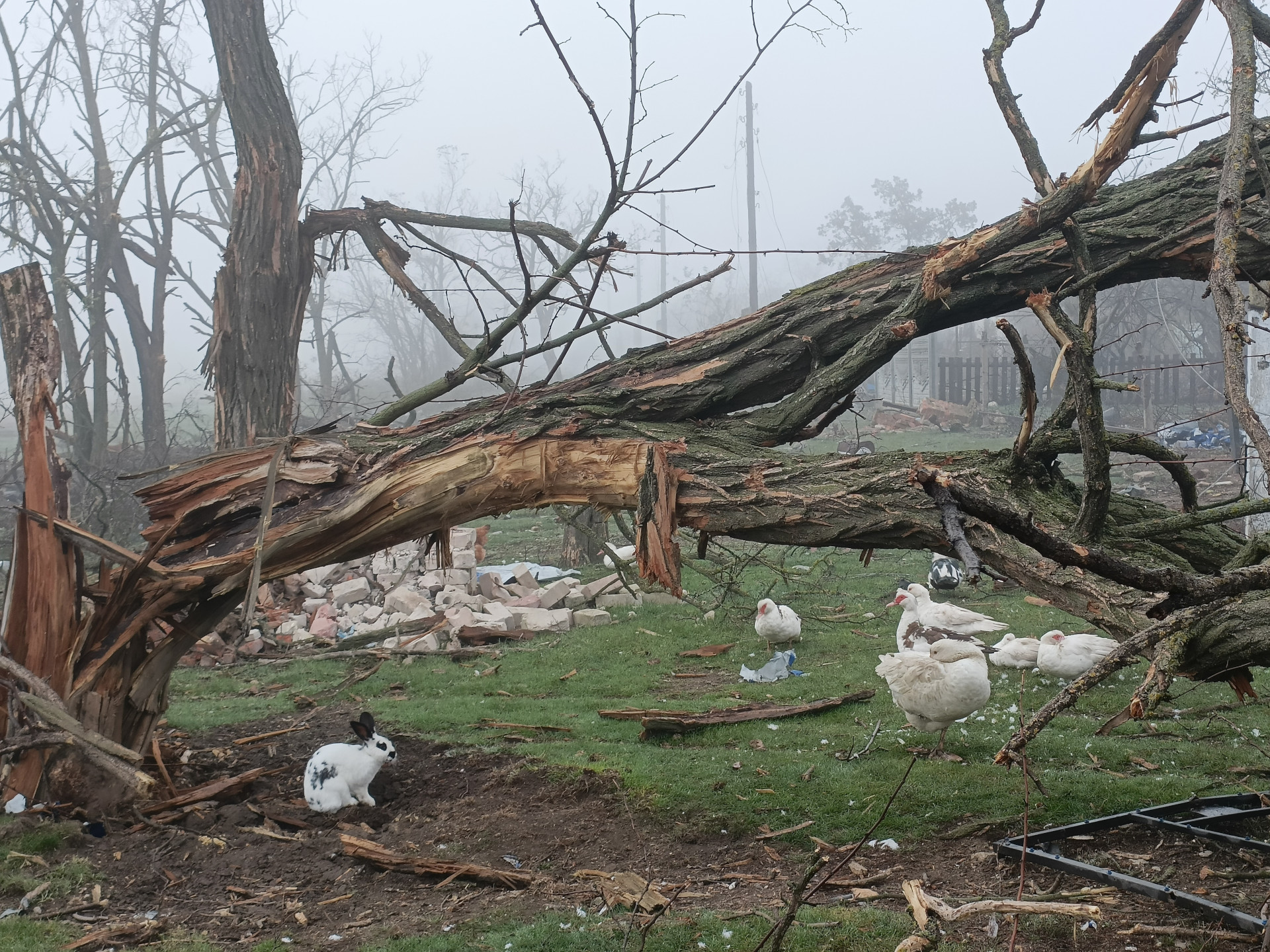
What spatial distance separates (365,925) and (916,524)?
2.97m

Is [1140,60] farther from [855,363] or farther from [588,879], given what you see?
[588,879]

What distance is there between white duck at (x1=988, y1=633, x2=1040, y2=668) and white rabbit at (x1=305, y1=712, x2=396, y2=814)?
5.25 m

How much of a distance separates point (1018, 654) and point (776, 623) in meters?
2.27

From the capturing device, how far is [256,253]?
27.8ft

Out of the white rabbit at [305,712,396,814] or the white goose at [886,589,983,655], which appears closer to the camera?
the white rabbit at [305,712,396,814]

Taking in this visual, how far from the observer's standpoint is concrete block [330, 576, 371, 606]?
39.1 ft

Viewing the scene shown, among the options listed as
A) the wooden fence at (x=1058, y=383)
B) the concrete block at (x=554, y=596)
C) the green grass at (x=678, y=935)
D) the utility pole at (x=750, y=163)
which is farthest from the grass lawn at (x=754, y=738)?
the utility pole at (x=750, y=163)

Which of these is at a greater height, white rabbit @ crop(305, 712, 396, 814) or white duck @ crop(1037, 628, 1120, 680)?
white duck @ crop(1037, 628, 1120, 680)

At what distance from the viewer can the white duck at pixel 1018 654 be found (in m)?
7.81

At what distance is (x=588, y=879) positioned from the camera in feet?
14.8

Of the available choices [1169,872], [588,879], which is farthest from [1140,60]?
[588,879]

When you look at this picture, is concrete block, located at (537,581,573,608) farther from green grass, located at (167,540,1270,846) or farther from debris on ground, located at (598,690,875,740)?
debris on ground, located at (598,690,875,740)

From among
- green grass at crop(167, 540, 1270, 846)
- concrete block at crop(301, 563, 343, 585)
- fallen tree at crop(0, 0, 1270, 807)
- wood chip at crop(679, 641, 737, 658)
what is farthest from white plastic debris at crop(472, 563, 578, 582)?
fallen tree at crop(0, 0, 1270, 807)

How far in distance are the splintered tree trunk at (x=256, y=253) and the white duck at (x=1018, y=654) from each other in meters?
6.85
